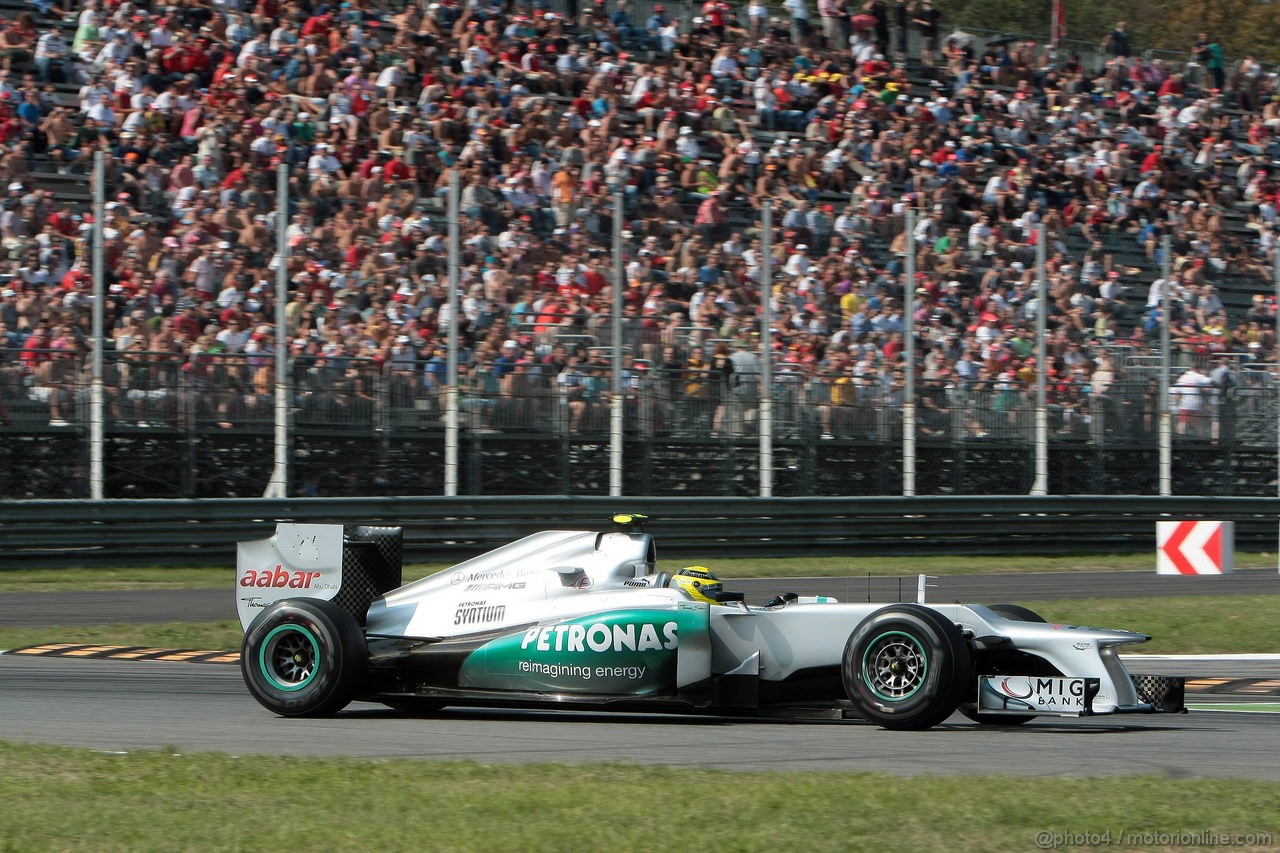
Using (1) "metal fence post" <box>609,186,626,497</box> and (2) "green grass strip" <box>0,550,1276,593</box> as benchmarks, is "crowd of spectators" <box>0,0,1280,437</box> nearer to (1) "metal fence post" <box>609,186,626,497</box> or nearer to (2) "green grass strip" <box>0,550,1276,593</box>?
(1) "metal fence post" <box>609,186,626,497</box>

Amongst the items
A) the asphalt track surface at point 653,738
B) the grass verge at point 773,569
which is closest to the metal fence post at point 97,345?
the grass verge at point 773,569

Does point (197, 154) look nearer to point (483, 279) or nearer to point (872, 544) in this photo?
point (483, 279)

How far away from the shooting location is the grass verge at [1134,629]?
12.5 metres

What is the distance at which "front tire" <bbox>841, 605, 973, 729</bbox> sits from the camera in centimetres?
783

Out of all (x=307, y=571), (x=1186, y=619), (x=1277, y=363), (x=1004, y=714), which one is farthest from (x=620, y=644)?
(x=1277, y=363)

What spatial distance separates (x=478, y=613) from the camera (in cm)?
875

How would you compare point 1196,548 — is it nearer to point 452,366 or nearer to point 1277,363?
point 452,366

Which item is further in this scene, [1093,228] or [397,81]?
[1093,228]

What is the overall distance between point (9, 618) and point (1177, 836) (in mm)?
10583

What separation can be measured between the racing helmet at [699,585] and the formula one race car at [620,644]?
0.04 feet

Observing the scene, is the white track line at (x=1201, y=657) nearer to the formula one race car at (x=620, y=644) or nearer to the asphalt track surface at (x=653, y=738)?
the asphalt track surface at (x=653, y=738)

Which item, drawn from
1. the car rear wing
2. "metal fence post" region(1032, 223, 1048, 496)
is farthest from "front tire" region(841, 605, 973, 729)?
"metal fence post" region(1032, 223, 1048, 496)

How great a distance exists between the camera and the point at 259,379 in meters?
16.4

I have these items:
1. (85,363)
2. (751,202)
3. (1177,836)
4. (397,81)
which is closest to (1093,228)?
(751,202)
